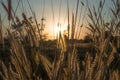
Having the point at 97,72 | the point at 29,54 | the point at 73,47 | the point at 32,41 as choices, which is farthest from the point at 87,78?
the point at 29,54

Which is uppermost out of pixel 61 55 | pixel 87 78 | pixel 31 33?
pixel 31 33

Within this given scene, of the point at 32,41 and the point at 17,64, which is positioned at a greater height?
the point at 32,41

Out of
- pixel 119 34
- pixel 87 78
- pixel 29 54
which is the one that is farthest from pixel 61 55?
pixel 119 34

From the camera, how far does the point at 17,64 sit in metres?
1.56

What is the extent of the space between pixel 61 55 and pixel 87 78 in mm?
198

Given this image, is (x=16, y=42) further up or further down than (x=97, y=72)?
further up

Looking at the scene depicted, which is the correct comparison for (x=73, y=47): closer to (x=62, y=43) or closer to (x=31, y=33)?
(x=62, y=43)

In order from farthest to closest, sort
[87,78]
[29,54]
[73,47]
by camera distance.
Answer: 1. [29,54]
2. [73,47]
3. [87,78]

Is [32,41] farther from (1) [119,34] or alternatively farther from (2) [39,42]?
(1) [119,34]

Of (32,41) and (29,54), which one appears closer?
(32,41)

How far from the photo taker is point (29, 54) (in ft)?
6.40

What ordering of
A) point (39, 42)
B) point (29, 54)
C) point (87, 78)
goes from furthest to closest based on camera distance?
point (29, 54) → point (39, 42) → point (87, 78)

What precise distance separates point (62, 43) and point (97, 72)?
0.24 meters

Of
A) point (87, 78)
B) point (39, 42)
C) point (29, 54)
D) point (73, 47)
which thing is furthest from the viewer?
point (29, 54)
